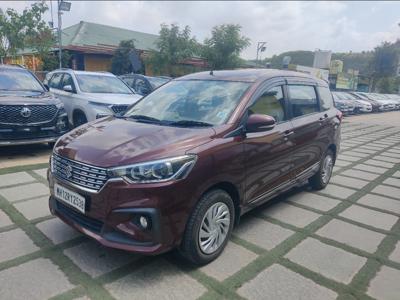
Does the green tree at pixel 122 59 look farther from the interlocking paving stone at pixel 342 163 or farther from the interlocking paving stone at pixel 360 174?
the interlocking paving stone at pixel 360 174

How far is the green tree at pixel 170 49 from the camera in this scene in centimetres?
2239

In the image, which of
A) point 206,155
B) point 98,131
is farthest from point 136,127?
point 206,155

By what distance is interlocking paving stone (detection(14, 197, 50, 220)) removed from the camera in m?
3.79

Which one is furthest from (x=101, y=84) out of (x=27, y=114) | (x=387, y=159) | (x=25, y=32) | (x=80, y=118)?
(x=25, y=32)

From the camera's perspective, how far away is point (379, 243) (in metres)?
3.58

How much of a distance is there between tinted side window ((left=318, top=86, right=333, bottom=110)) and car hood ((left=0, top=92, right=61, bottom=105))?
16.2ft

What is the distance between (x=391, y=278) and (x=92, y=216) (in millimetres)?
2648

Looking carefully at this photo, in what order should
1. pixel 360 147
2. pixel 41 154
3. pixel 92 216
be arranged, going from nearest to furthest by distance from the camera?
pixel 92 216 < pixel 41 154 < pixel 360 147

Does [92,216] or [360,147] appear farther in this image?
[360,147]

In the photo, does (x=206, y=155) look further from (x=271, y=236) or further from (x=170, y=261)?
(x=271, y=236)

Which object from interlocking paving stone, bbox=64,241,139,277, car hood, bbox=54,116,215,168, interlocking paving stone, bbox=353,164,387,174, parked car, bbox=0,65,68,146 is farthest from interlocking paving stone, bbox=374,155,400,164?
parked car, bbox=0,65,68,146

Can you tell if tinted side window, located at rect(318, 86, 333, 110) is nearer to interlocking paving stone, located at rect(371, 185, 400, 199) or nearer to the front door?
the front door

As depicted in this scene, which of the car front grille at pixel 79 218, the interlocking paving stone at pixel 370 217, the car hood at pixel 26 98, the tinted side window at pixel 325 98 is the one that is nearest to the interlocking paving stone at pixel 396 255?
the interlocking paving stone at pixel 370 217

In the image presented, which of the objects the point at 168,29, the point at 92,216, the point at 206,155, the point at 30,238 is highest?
the point at 168,29
